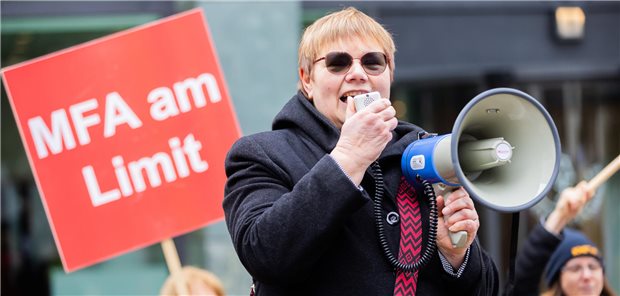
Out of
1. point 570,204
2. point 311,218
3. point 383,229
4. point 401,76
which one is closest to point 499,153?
point 383,229

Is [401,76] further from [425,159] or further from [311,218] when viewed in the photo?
[311,218]

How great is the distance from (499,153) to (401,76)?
188 inches

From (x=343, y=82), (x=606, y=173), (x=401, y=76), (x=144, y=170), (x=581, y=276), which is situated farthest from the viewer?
(x=401, y=76)

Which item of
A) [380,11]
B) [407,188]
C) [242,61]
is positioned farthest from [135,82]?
[380,11]

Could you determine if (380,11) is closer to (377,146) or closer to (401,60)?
(401,60)

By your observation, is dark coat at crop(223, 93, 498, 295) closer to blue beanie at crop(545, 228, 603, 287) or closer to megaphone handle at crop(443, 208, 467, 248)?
megaphone handle at crop(443, 208, 467, 248)

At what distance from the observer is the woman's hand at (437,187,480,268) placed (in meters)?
2.16

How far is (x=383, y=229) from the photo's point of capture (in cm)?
217

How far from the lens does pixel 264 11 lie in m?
6.40

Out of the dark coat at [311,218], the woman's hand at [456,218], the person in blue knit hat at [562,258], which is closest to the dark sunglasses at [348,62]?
the dark coat at [311,218]

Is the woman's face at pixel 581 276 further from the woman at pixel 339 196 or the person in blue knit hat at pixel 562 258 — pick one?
the woman at pixel 339 196

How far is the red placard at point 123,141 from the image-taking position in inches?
144

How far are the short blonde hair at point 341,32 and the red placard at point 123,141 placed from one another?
1.31 metres

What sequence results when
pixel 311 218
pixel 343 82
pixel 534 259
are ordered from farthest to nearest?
pixel 534 259 → pixel 343 82 → pixel 311 218
